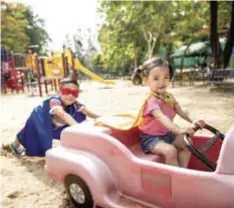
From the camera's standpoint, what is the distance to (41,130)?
149 inches

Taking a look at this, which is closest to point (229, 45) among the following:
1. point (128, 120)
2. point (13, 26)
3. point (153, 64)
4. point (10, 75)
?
point (10, 75)

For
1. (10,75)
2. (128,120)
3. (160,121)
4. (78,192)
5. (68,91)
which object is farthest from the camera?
(10,75)

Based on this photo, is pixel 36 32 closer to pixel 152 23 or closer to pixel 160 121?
pixel 152 23

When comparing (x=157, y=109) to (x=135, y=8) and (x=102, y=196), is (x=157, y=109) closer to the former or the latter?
(x=102, y=196)

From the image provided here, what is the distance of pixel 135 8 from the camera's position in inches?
821

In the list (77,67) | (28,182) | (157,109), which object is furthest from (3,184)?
(77,67)

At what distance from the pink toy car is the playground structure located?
415 inches

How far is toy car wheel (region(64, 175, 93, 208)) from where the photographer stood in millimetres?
2537

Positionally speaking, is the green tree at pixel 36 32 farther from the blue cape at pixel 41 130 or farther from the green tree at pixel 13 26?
the blue cape at pixel 41 130

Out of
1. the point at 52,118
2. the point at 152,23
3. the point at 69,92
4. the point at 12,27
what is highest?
the point at 12,27

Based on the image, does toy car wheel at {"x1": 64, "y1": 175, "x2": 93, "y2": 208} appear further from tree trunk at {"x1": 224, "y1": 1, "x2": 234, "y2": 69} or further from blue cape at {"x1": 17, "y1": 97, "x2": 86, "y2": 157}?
tree trunk at {"x1": 224, "y1": 1, "x2": 234, "y2": 69}

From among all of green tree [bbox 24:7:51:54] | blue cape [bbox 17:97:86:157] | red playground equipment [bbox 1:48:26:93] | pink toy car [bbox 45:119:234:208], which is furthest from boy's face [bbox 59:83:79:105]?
green tree [bbox 24:7:51:54]

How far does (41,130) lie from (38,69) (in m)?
10.3

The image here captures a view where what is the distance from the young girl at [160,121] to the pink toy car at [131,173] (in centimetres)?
10
